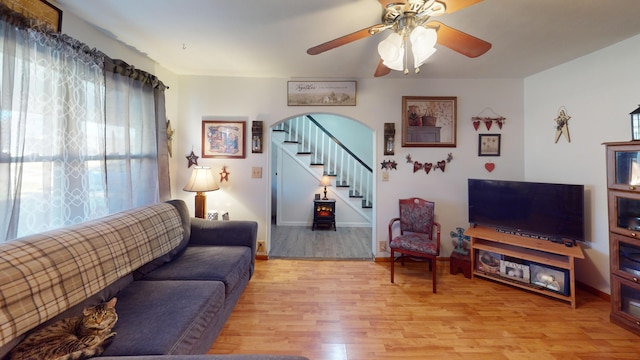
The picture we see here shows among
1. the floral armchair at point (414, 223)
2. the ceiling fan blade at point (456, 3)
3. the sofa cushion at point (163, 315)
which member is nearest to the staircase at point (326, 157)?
the floral armchair at point (414, 223)

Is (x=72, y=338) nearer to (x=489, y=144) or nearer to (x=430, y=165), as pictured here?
(x=430, y=165)

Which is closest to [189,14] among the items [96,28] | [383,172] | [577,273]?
[96,28]

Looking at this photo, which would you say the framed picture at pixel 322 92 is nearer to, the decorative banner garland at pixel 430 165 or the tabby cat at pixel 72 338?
the decorative banner garland at pixel 430 165

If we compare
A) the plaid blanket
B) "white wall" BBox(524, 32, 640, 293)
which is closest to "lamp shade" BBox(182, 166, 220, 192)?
the plaid blanket

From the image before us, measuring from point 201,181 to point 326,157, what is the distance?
293 cm

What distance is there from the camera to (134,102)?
7.32 ft

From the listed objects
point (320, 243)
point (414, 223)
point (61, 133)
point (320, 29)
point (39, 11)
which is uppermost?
point (320, 29)

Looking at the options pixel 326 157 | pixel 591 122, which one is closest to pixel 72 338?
pixel 591 122

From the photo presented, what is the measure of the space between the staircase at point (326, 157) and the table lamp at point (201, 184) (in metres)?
2.35

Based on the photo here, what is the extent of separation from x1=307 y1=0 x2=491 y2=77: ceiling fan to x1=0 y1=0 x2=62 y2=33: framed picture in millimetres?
1882

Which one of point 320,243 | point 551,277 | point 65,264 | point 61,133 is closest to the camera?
point 65,264

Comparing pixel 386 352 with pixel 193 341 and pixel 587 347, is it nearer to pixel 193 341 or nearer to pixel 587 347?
pixel 193 341

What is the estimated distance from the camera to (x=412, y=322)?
1.93 metres

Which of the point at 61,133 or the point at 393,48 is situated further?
the point at 61,133
